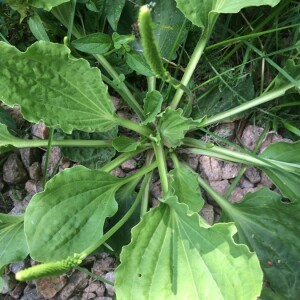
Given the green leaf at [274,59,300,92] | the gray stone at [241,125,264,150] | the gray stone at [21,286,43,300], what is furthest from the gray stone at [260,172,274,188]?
the gray stone at [21,286,43,300]

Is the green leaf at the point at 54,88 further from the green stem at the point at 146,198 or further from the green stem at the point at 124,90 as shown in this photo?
the green stem at the point at 146,198

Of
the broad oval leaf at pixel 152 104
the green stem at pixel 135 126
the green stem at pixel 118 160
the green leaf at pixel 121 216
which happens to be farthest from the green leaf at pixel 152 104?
the green leaf at pixel 121 216

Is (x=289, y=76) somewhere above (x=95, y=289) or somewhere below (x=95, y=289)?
above

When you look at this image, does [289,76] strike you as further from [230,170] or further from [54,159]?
[54,159]

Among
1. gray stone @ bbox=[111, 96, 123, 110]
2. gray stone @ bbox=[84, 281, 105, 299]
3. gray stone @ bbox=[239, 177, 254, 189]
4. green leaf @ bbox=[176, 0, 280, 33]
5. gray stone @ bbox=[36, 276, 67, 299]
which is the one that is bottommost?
gray stone @ bbox=[36, 276, 67, 299]

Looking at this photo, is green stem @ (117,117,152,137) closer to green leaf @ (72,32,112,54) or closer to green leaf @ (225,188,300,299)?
green leaf @ (72,32,112,54)

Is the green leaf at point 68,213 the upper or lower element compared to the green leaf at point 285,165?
lower

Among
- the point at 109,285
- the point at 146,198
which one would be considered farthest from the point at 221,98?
the point at 109,285
